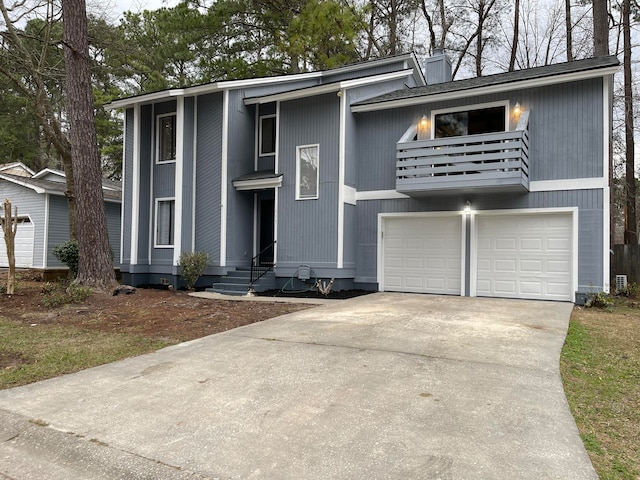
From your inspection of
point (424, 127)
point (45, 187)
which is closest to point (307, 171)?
point (424, 127)

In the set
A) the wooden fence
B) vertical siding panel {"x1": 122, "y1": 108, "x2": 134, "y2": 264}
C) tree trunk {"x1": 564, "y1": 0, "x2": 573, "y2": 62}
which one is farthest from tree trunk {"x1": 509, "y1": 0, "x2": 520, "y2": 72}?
vertical siding panel {"x1": 122, "y1": 108, "x2": 134, "y2": 264}

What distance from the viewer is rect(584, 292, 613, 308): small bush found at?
29.3ft

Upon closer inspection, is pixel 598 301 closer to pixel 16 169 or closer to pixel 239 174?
pixel 239 174

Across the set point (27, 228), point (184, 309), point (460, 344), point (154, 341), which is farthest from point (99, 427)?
point (27, 228)

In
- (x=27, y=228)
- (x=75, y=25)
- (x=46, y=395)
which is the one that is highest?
(x=75, y=25)

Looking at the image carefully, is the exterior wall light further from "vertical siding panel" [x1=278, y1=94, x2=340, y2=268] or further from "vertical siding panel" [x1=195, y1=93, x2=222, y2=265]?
"vertical siding panel" [x1=195, y1=93, x2=222, y2=265]

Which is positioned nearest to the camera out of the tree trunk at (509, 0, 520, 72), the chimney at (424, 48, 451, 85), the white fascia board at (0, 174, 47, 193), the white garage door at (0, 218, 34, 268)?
the chimney at (424, 48, 451, 85)

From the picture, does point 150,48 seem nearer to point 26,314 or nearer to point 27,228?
point 27,228

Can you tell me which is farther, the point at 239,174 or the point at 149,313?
the point at 239,174

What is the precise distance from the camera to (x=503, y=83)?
32.7 feet

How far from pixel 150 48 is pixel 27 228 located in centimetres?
1049

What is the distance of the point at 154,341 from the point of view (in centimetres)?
602

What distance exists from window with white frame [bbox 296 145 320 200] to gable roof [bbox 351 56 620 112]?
163 centimetres

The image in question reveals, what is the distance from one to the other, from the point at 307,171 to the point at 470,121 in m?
4.32
